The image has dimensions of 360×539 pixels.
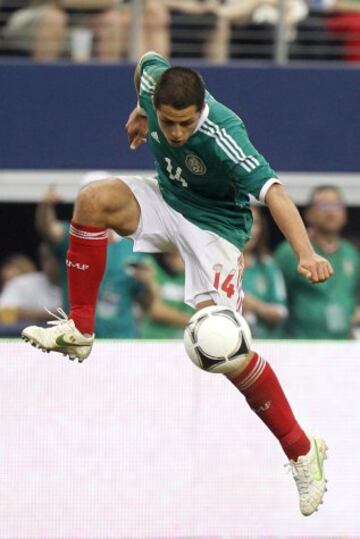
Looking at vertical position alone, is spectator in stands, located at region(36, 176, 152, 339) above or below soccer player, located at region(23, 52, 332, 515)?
below

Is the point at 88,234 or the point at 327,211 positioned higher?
the point at 88,234

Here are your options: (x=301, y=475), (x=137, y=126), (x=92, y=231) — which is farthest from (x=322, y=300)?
(x=92, y=231)

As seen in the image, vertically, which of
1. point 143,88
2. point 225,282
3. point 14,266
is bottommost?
point 14,266

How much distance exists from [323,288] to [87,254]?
4.15 metres

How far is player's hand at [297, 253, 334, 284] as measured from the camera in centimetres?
753

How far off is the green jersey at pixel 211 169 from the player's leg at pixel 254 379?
0.11 m

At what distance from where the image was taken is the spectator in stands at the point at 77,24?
43.2ft

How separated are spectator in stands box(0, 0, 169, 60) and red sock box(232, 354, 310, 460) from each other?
5163 mm

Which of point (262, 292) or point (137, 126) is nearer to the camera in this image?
point (137, 126)

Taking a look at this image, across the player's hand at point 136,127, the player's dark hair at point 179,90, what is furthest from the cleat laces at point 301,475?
the player's dark hair at point 179,90

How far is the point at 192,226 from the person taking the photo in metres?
8.57

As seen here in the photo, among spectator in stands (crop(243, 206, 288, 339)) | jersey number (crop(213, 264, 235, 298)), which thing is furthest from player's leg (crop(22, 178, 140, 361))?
spectator in stands (crop(243, 206, 288, 339))

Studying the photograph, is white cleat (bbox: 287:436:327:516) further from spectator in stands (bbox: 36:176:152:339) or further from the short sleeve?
spectator in stands (bbox: 36:176:152:339)

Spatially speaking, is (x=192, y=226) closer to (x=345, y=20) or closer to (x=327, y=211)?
(x=327, y=211)
